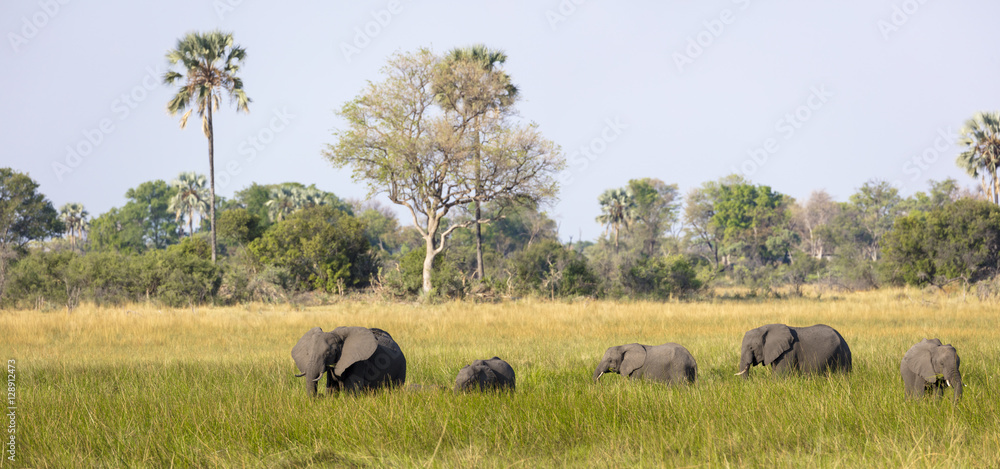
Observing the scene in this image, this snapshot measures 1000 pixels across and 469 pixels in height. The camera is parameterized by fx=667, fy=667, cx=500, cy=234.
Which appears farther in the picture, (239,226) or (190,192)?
(190,192)

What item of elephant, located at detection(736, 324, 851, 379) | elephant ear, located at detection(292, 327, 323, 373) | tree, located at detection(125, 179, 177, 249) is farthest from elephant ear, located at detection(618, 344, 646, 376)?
tree, located at detection(125, 179, 177, 249)

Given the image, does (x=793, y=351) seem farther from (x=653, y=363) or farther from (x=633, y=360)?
(x=633, y=360)

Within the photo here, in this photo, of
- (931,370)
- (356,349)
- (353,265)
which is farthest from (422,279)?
(931,370)

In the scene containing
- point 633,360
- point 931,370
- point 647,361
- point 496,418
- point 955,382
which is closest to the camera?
point 496,418

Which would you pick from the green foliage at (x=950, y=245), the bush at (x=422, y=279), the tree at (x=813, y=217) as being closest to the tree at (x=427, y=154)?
the bush at (x=422, y=279)

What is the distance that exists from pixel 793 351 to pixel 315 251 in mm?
27446

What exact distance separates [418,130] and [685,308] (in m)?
15.3

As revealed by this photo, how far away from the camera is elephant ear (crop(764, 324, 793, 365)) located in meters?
9.06

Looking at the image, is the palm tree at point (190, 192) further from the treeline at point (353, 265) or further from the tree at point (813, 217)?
the tree at point (813, 217)

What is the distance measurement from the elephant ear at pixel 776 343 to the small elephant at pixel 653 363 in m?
1.06

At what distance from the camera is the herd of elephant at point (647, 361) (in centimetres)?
705

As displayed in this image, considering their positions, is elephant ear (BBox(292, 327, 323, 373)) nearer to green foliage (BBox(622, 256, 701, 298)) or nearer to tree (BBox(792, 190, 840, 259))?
green foliage (BBox(622, 256, 701, 298))

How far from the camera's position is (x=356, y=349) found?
7586 millimetres

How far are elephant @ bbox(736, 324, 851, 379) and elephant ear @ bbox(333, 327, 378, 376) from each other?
5.02 m
